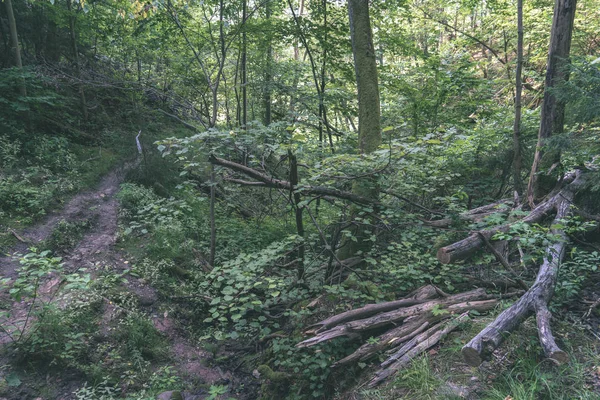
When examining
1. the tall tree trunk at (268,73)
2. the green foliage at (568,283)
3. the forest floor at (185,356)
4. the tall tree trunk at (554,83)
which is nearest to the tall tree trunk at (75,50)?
the forest floor at (185,356)

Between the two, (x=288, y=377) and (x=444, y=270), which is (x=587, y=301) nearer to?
(x=444, y=270)

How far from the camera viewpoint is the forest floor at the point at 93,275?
13.3 ft

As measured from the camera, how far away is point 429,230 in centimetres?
488

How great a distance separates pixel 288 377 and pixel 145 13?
5976 mm

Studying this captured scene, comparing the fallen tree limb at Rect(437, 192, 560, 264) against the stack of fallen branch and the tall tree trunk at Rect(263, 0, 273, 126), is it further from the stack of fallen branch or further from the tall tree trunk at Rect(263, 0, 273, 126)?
the tall tree trunk at Rect(263, 0, 273, 126)

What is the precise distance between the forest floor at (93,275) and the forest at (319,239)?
32 millimetres

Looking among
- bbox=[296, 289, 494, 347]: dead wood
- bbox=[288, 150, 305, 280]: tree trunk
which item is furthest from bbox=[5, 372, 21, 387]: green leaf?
bbox=[288, 150, 305, 280]: tree trunk

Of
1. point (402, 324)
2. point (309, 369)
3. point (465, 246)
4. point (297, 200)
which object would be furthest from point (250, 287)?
point (465, 246)

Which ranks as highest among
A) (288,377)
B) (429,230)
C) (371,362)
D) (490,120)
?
(490,120)

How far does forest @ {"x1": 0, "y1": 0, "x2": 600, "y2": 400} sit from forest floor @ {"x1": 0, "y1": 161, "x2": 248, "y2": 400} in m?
0.03

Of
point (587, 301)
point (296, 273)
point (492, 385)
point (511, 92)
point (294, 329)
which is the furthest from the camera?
point (511, 92)

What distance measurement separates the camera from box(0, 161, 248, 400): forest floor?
13.3 ft

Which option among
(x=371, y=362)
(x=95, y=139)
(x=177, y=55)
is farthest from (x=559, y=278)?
(x=95, y=139)

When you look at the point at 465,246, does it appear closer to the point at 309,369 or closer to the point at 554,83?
the point at 309,369
